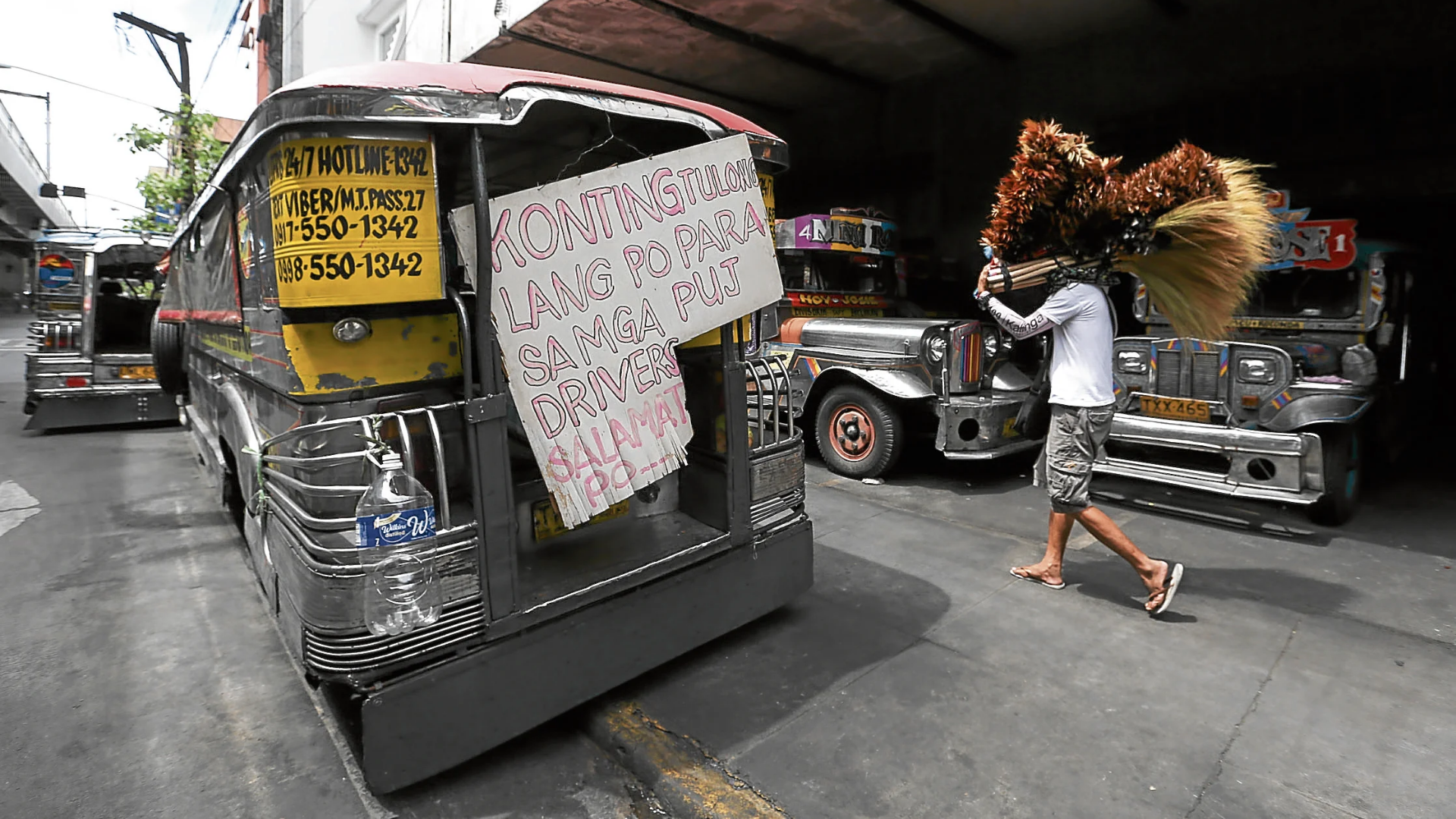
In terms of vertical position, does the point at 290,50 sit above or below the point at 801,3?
above

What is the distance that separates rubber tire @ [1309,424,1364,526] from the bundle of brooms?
1680mm

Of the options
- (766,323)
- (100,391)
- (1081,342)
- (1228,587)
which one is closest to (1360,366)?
(1228,587)

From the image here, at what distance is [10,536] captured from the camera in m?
4.83

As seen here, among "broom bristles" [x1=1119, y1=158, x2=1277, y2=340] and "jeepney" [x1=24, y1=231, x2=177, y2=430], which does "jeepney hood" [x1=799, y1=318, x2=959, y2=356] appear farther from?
"jeepney" [x1=24, y1=231, x2=177, y2=430]

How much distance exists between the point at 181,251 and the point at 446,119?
518cm

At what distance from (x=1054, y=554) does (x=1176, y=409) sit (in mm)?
2241

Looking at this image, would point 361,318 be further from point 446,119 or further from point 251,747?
point 251,747

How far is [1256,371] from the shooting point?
5.07 meters

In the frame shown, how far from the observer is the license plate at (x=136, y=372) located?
848 centimetres

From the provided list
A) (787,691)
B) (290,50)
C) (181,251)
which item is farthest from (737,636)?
(290,50)

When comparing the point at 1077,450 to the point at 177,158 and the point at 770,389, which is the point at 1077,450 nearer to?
the point at 770,389

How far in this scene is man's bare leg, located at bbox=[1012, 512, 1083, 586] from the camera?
3.87m

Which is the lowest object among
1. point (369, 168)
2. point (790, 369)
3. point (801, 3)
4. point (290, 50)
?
point (790, 369)

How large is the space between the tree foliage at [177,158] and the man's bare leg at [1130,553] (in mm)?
13251
